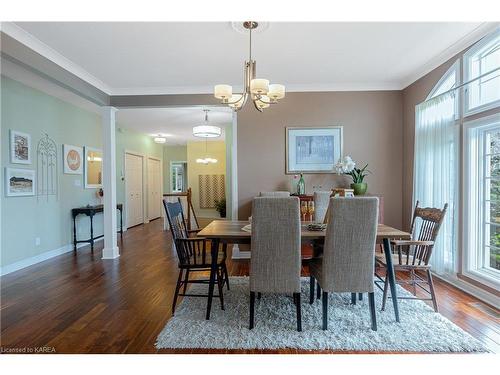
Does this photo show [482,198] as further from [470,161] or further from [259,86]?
[259,86]

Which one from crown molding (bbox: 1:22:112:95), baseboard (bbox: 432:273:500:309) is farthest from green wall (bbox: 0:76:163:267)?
baseboard (bbox: 432:273:500:309)

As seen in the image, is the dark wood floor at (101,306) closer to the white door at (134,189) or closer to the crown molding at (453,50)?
the crown molding at (453,50)

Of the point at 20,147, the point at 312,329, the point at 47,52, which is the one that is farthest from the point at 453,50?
the point at 20,147

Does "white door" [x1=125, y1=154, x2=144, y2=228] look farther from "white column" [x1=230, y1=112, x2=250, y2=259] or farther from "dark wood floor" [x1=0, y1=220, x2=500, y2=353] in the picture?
"white column" [x1=230, y1=112, x2=250, y2=259]

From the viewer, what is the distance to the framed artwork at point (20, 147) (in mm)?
3682

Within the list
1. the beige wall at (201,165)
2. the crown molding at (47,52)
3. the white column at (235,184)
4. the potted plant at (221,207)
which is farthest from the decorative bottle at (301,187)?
the beige wall at (201,165)

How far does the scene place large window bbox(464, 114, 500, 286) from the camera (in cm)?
275

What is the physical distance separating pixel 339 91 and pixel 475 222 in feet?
8.07

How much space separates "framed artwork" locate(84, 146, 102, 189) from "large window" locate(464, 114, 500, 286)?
19.4 feet

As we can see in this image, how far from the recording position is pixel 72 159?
15.9ft

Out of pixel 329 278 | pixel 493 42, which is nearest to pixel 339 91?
pixel 493 42

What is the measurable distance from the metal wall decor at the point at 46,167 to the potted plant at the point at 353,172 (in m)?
4.46

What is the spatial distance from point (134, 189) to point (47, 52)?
4.93 m
